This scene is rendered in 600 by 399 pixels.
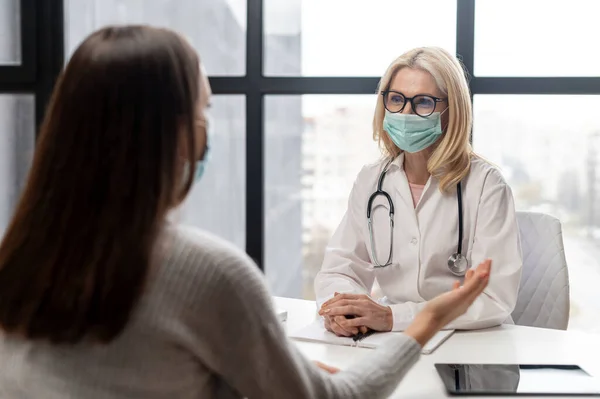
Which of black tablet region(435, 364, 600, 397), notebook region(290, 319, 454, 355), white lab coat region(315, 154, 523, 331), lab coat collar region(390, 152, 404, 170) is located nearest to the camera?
black tablet region(435, 364, 600, 397)

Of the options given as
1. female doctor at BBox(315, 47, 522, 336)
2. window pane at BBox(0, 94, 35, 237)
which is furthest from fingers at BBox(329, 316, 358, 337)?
window pane at BBox(0, 94, 35, 237)

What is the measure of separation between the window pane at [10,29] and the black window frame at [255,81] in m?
0.09

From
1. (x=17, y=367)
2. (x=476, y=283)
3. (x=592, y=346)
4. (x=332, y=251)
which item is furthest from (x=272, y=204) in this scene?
(x=17, y=367)

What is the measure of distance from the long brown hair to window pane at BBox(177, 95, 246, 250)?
78.7 inches

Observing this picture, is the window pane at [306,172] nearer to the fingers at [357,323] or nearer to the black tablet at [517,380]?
the fingers at [357,323]

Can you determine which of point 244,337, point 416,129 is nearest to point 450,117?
point 416,129

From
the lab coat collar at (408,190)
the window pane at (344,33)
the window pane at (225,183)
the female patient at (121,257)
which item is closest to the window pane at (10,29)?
the window pane at (225,183)

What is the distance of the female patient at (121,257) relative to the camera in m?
0.83

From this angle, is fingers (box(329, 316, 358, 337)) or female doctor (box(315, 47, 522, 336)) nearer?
fingers (box(329, 316, 358, 337))

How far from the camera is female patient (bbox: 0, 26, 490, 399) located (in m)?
0.83

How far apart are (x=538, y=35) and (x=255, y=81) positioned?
3.57 feet

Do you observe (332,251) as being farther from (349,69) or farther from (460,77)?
(349,69)

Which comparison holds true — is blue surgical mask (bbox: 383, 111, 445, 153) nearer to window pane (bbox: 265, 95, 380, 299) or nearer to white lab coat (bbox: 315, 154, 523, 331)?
white lab coat (bbox: 315, 154, 523, 331)

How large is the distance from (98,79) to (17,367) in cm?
37
